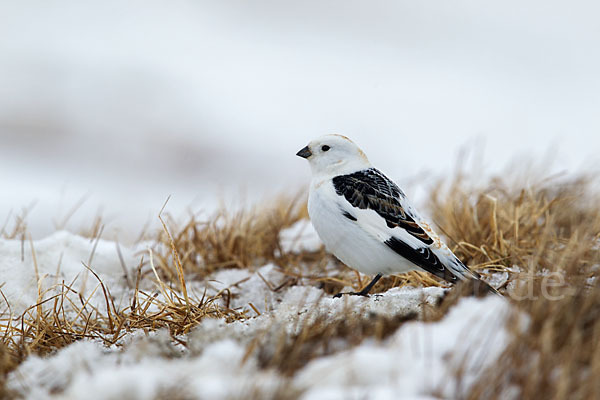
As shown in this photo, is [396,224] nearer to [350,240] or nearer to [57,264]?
[350,240]

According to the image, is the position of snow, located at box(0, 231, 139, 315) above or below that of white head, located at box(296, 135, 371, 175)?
below

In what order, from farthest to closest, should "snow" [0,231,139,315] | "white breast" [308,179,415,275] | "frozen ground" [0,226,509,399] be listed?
"snow" [0,231,139,315]
"white breast" [308,179,415,275]
"frozen ground" [0,226,509,399]

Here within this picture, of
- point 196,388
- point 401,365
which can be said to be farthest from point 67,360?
point 401,365

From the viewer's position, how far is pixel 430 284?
120 inches

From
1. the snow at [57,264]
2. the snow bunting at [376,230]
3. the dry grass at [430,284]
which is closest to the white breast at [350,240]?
the snow bunting at [376,230]

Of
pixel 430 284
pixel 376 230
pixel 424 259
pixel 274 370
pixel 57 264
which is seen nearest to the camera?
pixel 274 370

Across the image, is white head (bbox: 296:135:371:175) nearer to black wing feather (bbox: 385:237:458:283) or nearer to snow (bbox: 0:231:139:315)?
black wing feather (bbox: 385:237:458:283)

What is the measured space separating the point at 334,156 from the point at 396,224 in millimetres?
532

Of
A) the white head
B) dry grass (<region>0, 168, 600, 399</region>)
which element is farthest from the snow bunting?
dry grass (<region>0, 168, 600, 399</region>)

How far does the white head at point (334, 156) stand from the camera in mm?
3035

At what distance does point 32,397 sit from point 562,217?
3134mm

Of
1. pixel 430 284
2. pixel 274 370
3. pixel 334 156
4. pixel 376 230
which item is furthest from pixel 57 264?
pixel 274 370

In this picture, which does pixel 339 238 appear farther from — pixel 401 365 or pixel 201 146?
pixel 201 146

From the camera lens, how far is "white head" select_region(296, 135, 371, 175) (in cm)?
304
